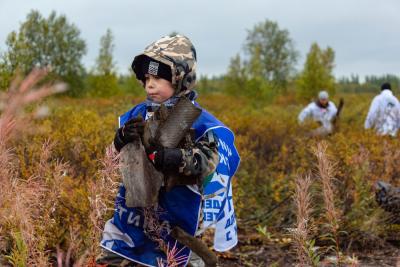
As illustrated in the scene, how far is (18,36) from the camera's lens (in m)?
6.86

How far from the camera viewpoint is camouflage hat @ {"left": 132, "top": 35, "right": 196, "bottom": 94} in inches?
115

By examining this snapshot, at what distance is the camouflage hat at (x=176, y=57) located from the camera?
9.56 feet

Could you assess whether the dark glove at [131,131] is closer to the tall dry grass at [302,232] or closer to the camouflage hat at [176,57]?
the camouflage hat at [176,57]

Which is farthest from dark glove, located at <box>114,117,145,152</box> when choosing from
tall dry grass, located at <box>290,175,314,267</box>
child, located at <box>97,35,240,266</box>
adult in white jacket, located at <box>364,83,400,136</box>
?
adult in white jacket, located at <box>364,83,400,136</box>

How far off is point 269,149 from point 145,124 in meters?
5.56

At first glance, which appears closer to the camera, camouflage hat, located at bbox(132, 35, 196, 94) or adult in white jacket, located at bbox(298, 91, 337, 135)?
camouflage hat, located at bbox(132, 35, 196, 94)

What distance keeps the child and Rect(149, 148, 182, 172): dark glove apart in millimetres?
95

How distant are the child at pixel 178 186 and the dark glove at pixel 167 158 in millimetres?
95

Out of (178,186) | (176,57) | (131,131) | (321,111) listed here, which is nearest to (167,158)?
(131,131)

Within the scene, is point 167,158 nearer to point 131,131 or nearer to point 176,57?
point 131,131

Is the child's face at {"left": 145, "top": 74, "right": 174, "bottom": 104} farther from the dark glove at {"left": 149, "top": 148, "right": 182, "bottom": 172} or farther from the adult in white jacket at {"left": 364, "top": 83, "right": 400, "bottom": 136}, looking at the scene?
the adult in white jacket at {"left": 364, "top": 83, "right": 400, "bottom": 136}

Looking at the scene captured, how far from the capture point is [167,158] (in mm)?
2666

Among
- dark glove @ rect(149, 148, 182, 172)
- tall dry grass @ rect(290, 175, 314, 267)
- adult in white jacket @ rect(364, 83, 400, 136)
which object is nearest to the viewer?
tall dry grass @ rect(290, 175, 314, 267)

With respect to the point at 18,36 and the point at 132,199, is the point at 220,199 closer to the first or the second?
the point at 132,199
